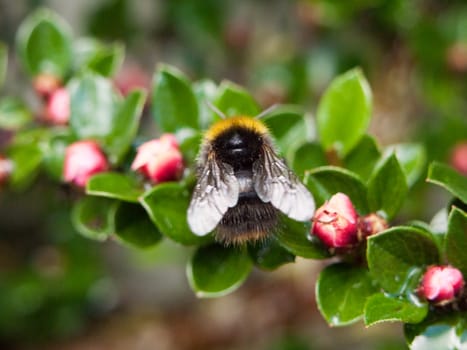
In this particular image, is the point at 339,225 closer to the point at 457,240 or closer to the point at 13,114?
the point at 457,240

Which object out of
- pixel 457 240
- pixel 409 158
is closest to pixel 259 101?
pixel 409 158

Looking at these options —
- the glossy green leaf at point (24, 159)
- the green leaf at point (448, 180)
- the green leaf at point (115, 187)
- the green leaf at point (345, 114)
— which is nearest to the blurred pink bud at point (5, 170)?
the glossy green leaf at point (24, 159)

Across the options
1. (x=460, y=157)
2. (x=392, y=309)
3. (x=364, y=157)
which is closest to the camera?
(x=392, y=309)

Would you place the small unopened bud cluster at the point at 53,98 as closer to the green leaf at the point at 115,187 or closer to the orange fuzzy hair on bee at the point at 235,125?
the green leaf at the point at 115,187

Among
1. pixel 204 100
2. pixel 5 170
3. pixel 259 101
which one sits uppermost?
pixel 204 100

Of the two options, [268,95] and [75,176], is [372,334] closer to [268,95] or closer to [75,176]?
[268,95]

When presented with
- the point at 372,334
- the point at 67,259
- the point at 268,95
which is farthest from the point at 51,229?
the point at 372,334

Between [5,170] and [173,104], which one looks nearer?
[173,104]

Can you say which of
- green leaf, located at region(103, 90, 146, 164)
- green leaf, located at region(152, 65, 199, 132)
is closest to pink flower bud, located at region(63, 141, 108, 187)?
green leaf, located at region(103, 90, 146, 164)
